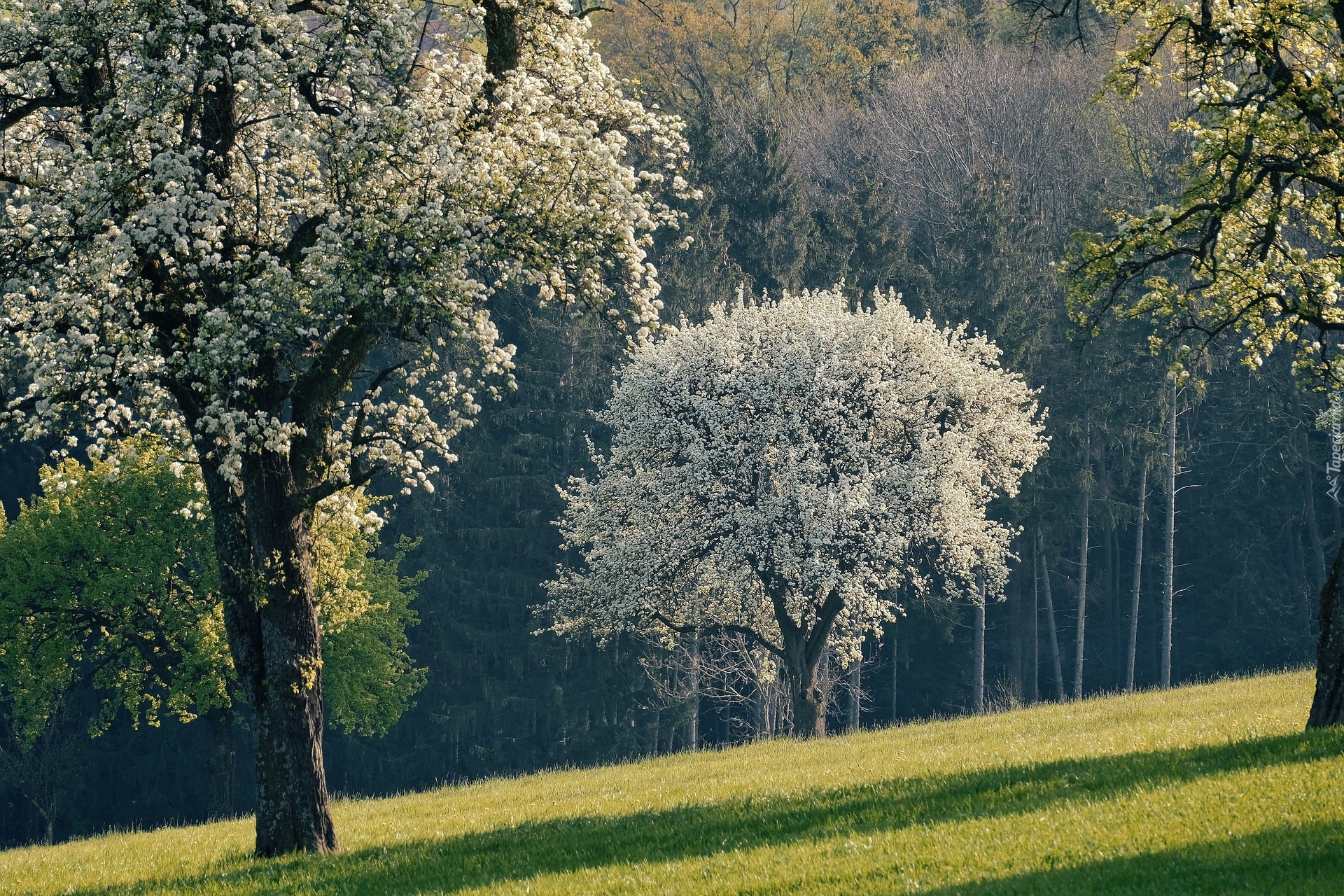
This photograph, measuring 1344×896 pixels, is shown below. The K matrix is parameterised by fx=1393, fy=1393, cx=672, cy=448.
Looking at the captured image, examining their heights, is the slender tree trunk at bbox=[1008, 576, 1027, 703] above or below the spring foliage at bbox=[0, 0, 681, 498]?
below

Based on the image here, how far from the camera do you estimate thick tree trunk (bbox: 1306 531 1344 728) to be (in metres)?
16.2

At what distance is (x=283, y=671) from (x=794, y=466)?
21.5 meters

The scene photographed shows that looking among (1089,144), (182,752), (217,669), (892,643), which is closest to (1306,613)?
(892,643)

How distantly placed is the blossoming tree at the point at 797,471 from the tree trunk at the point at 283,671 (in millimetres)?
20530

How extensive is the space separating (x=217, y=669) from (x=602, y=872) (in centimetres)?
2940

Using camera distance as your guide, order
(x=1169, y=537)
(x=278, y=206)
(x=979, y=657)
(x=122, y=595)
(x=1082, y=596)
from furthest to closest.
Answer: (x=1082, y=596)
(x=979, y=657)
(x=1169, y=537)
(x=122, y=595)
(x=278, y=206)

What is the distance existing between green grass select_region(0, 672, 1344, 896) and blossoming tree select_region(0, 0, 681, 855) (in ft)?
8.81

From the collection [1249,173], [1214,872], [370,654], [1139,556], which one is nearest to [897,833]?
[1214,872]

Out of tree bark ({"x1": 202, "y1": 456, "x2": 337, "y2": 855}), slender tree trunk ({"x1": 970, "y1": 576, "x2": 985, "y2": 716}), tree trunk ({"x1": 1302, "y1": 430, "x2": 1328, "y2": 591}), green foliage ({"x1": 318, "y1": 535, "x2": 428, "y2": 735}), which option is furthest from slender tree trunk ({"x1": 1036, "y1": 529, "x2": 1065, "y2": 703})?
tree bark ({"x1": 202, "y1": 456, "x2": 337, "y2": 855})

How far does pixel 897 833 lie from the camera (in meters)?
14.3

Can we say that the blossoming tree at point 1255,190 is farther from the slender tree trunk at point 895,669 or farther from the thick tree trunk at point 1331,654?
the slender tree trunk at point 895,669

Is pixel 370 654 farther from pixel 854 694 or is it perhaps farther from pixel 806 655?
pixel 854 694

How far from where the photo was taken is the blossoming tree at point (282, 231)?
15648 millimetres

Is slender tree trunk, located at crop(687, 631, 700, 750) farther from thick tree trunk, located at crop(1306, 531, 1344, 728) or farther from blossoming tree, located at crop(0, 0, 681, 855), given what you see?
thick tree trunk, located at crop(1306, 531, 1344, 728)
